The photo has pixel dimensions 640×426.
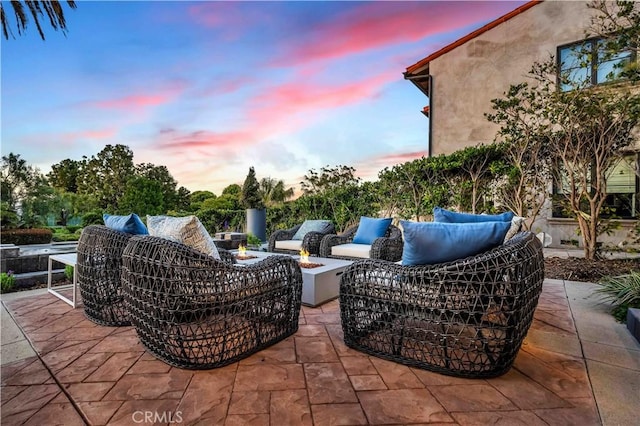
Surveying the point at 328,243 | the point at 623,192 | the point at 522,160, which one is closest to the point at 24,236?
the point at 328,243

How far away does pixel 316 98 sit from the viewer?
24.6ft

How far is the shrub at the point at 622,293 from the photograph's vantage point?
3029 mm

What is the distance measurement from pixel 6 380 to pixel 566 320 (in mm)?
4243

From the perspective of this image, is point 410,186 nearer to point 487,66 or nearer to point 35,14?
point 487,66

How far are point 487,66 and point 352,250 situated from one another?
22.6 feet

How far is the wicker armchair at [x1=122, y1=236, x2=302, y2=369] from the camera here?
195 cm

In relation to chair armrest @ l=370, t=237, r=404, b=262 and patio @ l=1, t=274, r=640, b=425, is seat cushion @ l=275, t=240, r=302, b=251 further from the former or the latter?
patio @ l=1, t=274, r=640, b=425

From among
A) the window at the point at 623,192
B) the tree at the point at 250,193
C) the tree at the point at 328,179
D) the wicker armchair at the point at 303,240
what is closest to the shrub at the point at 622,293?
the wicker armchair at the point at 303,240

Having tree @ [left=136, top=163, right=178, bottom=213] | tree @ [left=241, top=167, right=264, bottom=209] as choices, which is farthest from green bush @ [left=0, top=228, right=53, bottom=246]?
tree @ [left=136, top=163, right=178, bottom=213]

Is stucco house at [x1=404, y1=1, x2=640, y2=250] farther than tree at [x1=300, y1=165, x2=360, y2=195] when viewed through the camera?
No

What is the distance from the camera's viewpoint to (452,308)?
1.92m

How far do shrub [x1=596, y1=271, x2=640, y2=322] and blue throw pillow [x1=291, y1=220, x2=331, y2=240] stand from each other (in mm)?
3793

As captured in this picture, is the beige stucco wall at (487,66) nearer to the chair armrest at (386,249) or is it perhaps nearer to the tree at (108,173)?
the chair armrest at (386,249)

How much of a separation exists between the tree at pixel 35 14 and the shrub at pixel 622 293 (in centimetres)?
692
